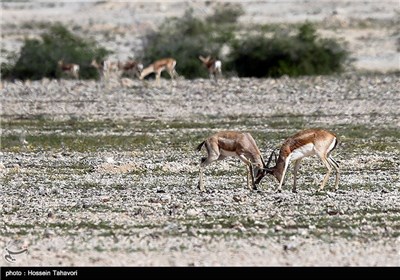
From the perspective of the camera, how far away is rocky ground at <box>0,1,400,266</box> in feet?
39.6

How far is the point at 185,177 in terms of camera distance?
58.4 ft

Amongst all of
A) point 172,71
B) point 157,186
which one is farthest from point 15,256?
point 172,71

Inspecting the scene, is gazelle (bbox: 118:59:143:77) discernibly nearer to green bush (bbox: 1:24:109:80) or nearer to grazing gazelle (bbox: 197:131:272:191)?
green bush (bbox: 1:24:109:80)

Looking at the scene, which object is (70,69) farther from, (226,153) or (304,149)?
(304,149)

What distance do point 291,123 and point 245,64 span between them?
1478cm

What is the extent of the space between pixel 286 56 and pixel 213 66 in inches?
120

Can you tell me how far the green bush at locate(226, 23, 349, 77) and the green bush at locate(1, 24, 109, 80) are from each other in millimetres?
4689

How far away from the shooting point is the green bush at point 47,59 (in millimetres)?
39781

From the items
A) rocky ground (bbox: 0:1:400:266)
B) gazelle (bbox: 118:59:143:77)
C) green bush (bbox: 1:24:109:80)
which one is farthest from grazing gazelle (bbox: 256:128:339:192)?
green bush (bbox: 1:24:109:80)

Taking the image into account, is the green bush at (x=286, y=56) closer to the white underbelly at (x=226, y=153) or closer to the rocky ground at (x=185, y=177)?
the rocky ground at (x=185, y=177)

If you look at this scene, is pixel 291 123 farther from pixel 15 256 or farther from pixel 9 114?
pixel 15 256

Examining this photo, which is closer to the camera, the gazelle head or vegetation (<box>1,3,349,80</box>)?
the gazelle head

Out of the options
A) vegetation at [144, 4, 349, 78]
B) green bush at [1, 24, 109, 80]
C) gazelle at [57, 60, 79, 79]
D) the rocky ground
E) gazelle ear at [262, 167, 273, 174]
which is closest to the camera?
the rocky ground

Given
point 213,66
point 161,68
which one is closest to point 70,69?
point 161,68
